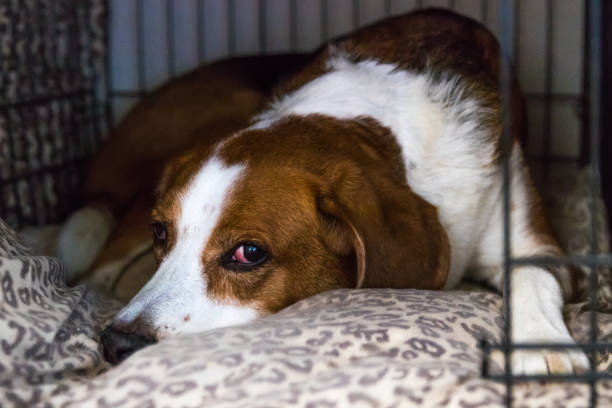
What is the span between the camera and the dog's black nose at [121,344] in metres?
1.68

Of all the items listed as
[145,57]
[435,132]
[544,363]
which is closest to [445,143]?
[435,132]

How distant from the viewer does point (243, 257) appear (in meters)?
1.86

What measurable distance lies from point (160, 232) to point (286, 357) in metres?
0.65

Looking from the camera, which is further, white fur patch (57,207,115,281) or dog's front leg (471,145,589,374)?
white fur patch (57,207,115,281)

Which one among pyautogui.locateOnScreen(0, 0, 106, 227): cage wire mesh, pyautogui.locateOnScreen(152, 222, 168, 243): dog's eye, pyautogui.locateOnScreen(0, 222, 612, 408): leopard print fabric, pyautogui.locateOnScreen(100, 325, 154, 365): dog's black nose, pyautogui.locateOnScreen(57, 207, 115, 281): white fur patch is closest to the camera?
pyautogui.locateOnScreen(0, 222, 612, 408): leopard print fabric

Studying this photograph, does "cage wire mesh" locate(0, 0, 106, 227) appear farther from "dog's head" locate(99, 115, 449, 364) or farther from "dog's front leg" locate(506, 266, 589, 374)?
"dog's front leg" locate(506, 266, 589, 374)

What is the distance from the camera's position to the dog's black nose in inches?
66.3

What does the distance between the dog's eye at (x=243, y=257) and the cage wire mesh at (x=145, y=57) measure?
1479 mm

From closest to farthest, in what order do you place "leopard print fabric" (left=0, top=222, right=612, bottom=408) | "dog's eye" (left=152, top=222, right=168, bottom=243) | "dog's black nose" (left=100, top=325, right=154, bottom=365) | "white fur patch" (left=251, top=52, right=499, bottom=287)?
"leopard print fabric" (left=0, top=222, right=612, bottom=408), "dog's black nose" (left=100, top=325, right=154, bottom=365), "dog's eye" (left=152, top=222, right=168, bottom=243), "white fur patch" (left=251, top=52, right=499, bottom=287)

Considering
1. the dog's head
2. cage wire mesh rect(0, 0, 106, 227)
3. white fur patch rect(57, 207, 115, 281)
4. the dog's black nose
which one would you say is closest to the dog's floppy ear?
the dog's head

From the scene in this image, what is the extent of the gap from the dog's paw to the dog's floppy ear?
37cm

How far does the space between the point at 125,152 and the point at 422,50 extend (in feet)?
4.11

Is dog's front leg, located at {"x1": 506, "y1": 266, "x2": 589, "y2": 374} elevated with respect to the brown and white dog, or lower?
lower

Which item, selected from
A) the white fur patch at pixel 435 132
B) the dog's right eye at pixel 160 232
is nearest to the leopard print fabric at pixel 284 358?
the dog's right eye at pixel 160 232
